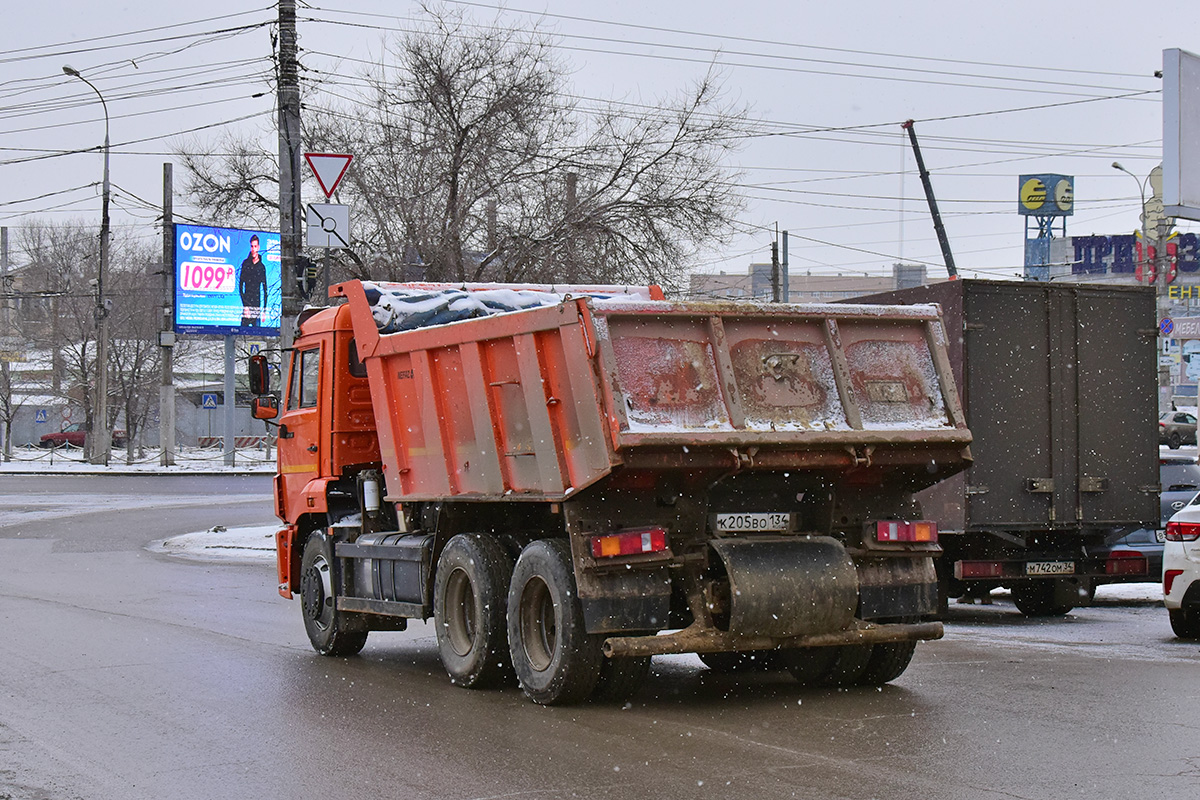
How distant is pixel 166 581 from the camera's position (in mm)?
18719

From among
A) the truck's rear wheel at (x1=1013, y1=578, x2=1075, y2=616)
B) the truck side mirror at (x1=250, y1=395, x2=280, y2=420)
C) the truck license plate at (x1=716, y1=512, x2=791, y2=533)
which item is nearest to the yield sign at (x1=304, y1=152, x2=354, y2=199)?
the truck side mirror at (x1=250, y1=395, x2=280, y2=420)

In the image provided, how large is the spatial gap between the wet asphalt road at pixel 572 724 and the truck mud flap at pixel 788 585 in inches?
20.4

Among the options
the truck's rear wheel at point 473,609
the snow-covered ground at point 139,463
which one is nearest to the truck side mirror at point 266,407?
the truck's rear wheel at point 473,609

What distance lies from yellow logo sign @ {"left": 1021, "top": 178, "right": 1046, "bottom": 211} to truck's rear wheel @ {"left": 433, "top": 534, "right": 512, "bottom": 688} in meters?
76.9

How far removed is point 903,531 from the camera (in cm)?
915

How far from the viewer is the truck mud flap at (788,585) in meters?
8.28

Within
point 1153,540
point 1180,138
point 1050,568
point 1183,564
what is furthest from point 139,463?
point 1183,564

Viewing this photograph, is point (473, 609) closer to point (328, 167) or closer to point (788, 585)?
point (788, 585)

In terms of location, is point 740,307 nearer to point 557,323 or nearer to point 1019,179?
point 557,323

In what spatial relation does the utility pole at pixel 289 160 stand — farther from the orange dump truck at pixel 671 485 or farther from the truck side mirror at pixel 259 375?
the orange dump truck at pixel 671 485

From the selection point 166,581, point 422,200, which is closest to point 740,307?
point 166,581

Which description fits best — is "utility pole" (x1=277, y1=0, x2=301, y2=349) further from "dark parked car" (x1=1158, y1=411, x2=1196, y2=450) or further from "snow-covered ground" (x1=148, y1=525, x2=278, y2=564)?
"dark parked car" (x1=1158, y1=411, x2=1196, y2=450)

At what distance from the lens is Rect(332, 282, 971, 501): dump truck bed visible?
818 centimetres

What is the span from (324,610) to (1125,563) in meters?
7.34
